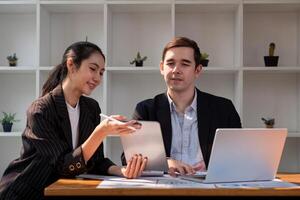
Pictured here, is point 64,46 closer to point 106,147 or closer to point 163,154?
point 106,147

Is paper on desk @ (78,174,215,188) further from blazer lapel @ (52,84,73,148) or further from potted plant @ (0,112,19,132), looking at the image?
potted plant @ (0,112,19,132)

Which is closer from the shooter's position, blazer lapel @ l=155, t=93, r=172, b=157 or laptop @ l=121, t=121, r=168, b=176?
laptop @ l=121, t=121, r=168, b=176

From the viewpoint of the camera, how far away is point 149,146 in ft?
5.32

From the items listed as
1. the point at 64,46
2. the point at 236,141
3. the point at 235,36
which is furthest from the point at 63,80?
the point at 235,36

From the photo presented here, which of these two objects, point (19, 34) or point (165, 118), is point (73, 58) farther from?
point (19, 34)

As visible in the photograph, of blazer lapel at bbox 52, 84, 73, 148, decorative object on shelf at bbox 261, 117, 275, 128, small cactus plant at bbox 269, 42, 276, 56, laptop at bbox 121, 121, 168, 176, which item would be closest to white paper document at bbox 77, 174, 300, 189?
laptop at bbox 121, 121, 168, 176

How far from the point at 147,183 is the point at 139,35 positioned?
214 cm

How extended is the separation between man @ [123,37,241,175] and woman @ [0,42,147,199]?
371 mm

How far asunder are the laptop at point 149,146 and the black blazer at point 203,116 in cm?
43

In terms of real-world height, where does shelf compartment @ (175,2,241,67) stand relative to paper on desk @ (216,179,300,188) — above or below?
above

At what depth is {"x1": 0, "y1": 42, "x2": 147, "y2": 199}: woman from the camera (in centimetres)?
161

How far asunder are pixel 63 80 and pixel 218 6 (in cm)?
163

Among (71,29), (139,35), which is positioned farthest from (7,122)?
(139,35)
